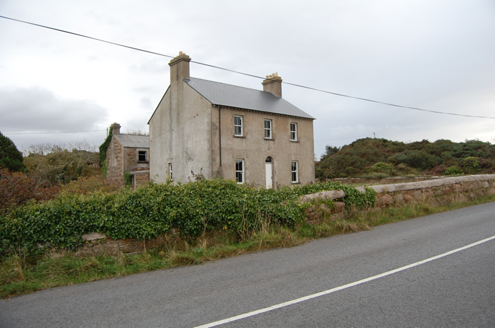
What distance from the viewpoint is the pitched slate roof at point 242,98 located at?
21.9 metres

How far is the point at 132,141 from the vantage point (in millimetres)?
30953

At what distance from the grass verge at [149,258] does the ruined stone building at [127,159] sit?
21973 mm

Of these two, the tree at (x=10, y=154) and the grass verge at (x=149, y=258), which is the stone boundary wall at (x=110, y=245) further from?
the tree at (x=10, y=154)

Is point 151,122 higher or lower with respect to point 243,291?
higher

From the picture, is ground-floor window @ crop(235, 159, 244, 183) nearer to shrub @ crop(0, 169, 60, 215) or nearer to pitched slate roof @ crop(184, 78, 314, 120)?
pitched slate roof @ crop(184, 78, 314, 120)

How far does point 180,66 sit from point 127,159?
10.9 meters

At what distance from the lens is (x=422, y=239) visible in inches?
303

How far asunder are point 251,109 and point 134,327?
19.4 m

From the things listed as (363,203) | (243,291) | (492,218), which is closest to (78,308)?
(243,291)

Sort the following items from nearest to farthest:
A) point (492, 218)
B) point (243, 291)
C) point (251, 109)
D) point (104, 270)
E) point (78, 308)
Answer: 1. point (78, 308)
2. point (243, 291)
3. point (104, 270)
4. point (492, 218)
5. point (251, 109)

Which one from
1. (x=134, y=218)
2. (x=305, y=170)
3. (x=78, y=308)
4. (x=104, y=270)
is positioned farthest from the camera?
(x=305, y=170)

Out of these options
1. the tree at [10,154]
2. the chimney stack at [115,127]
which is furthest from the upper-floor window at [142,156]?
the tree at [10,154]

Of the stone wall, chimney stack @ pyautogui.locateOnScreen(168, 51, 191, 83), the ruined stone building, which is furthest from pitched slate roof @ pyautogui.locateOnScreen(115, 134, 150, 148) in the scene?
the stone wall

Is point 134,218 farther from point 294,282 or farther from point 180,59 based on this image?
point 180,59
